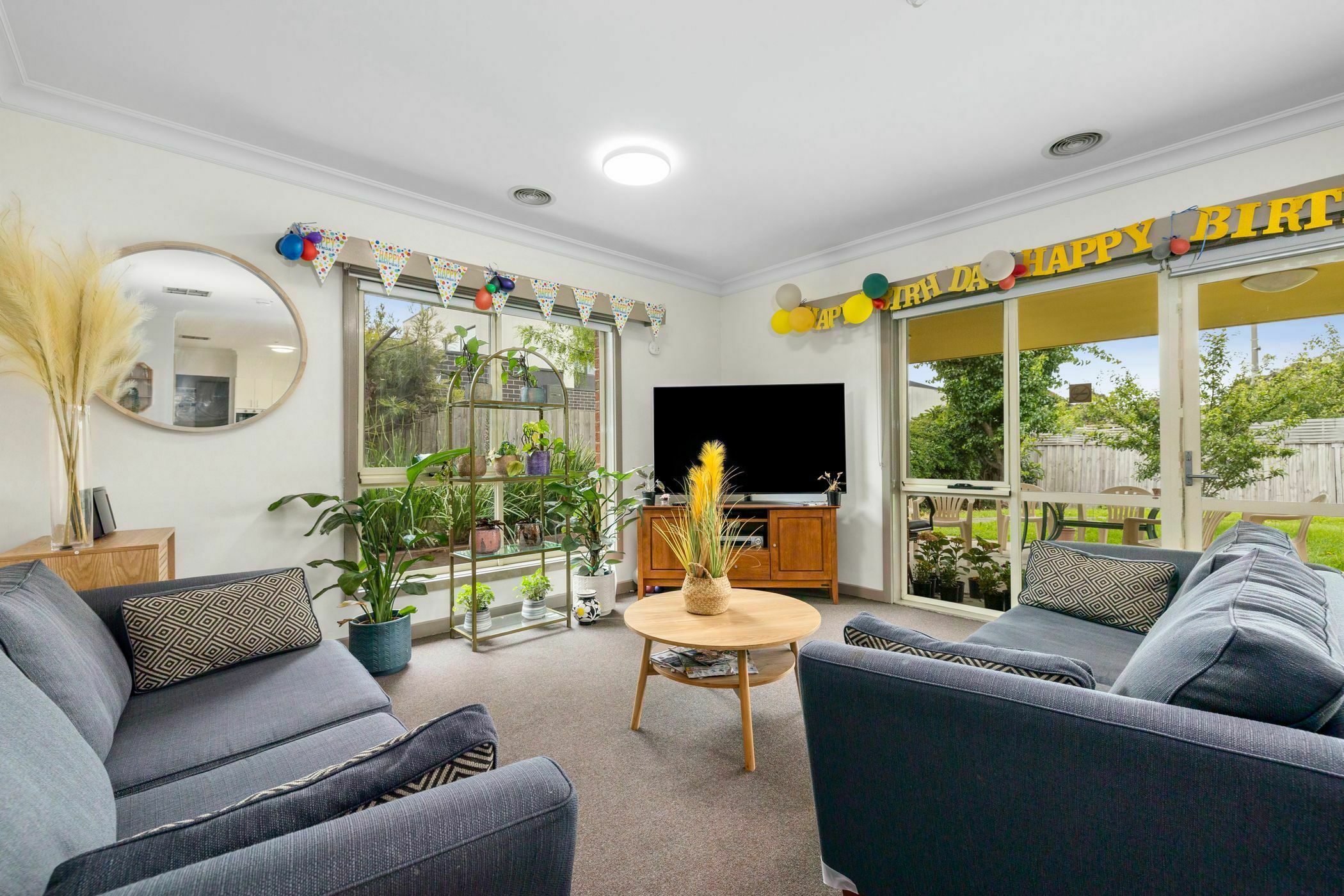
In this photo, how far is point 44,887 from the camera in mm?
716

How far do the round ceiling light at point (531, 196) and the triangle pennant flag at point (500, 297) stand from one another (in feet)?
1.51

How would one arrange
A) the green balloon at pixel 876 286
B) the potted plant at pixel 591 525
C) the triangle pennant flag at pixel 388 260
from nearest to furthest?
the triangle pennant flag at pixel 388 260
the potted plant at pixel 591 525
the green balloon at pixel 876 286

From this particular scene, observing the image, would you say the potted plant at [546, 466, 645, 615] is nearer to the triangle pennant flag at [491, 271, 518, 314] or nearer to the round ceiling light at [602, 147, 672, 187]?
the triangle pennant flag at [491, 271, 518, 314]

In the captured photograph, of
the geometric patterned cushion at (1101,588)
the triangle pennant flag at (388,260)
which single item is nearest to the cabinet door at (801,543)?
the geometric patterned cushion at (1101,588)

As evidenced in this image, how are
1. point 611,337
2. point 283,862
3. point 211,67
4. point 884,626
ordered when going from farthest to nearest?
point 611,337, point 211,67, point 884,626, point 283,862

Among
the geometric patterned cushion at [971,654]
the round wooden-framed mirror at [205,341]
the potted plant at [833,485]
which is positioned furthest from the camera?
the potted plant at [833,485]

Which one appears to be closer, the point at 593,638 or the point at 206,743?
the point at 206,743

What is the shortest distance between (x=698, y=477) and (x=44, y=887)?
1913 millimetres

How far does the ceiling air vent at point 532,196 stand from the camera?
344 cm

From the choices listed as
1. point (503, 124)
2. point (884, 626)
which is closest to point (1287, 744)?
point (884, 626)

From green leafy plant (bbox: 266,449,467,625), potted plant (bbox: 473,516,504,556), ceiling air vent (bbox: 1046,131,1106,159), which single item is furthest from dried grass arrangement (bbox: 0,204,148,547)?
ceiling air vent (bbox: 1046,131,1106,159)

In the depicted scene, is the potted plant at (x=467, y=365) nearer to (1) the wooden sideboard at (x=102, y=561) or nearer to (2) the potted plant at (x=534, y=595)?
(2) the potted plant at (x=534, y=595)

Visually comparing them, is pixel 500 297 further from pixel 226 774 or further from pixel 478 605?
pixel 226 774

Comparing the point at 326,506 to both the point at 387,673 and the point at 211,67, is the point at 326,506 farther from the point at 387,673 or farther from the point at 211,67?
the point at 211,67
